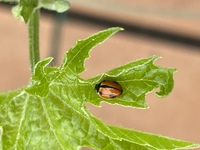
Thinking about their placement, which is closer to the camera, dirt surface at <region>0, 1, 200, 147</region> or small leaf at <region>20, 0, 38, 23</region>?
small leaf at <region>20, 0, 38, 23</region>

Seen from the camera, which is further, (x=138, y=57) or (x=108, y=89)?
(x=138, y=57)

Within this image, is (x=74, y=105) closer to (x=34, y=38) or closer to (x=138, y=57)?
(x=34, y=38)

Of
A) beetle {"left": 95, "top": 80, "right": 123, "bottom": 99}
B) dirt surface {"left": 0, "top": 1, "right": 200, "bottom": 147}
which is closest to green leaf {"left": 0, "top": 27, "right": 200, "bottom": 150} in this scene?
beetle {"left": 95, "top": 80, "right": 123, "bottom": 99}

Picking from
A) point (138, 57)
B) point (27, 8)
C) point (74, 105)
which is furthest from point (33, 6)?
point (138, 57)

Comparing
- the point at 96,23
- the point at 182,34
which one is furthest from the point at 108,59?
the point at 182,34

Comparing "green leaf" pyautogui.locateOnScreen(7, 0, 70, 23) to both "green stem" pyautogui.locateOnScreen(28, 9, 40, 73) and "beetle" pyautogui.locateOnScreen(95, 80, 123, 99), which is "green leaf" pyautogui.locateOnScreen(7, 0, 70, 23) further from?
"beetle" pyautogui.locateOnScreen(95, 80, 123, 99)
